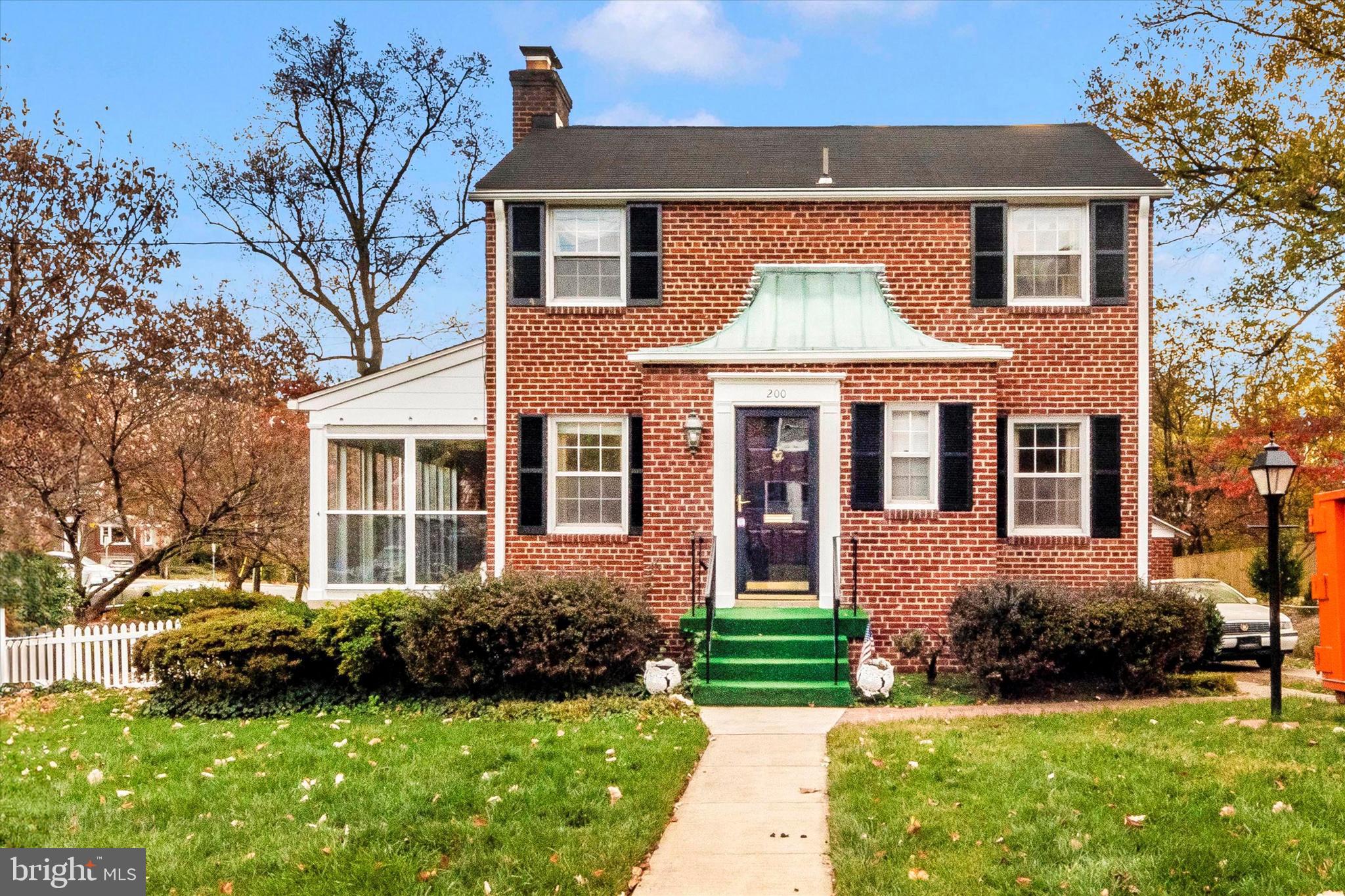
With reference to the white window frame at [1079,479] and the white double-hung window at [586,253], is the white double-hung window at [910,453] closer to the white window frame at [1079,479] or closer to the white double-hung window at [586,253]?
Result: the white window frame at [1079,479]

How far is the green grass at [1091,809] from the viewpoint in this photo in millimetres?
→ 5898

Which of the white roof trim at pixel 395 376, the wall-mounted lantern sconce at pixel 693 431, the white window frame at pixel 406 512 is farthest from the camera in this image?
the white window frame at pixel 406 512

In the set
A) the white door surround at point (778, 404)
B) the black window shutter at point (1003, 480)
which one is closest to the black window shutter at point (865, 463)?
the white door surround at point (778, 404)

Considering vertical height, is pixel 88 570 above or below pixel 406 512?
below

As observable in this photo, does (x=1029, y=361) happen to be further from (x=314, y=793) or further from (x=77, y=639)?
(x=77, y=639)

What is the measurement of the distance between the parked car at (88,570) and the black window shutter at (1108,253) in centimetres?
1396

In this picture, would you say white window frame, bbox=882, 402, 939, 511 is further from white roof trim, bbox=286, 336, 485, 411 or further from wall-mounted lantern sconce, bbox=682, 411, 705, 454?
white roof trim, bbox=286, 336, 485, 411

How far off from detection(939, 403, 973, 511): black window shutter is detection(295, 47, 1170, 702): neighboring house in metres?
0.12

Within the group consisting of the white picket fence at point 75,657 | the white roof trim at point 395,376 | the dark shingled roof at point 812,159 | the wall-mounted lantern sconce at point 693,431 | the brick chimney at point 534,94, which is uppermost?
the brick chimney at point 534,94

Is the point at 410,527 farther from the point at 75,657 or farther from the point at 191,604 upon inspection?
the point at 75,657

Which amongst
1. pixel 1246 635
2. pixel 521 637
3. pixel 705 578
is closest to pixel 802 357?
pixel 705 578

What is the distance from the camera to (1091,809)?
22.7 feet

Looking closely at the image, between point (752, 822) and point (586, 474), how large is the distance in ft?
24.5

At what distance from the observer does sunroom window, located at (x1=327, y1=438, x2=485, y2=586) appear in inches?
631
